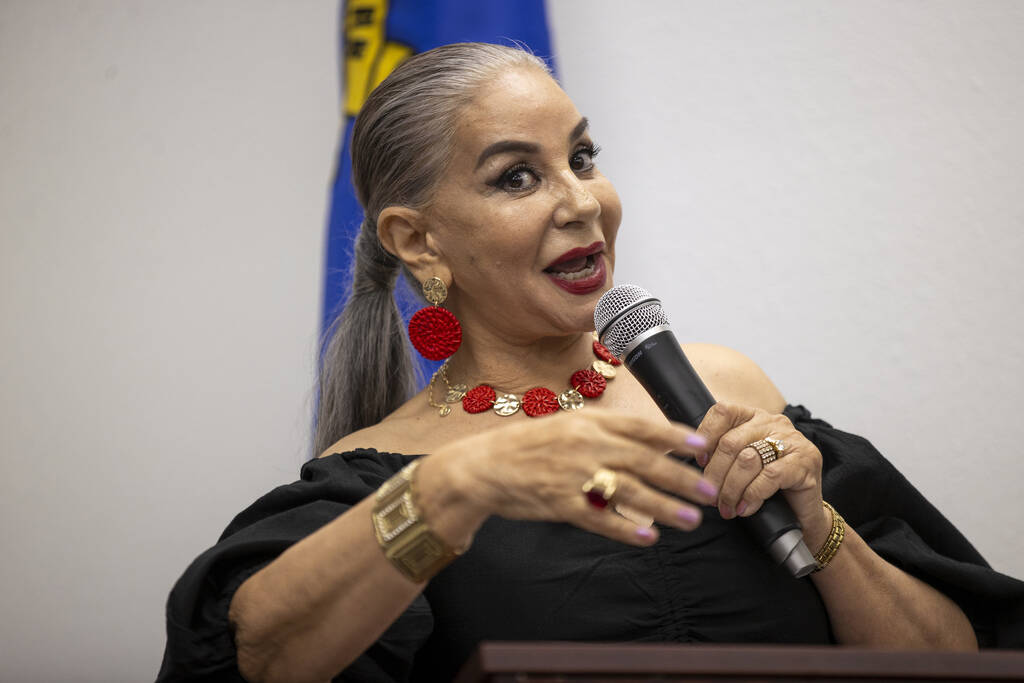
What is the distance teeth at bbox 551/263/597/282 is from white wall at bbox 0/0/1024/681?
79 cm

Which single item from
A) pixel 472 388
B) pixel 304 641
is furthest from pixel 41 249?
pixel 304 641

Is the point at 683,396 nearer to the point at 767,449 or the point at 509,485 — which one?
the point at 767,449

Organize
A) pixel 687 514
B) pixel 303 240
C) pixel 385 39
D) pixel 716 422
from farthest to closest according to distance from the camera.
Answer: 1. pixel 303 240
2. pixel 385 39
3. pixel 716 422
4. pixel 687 514

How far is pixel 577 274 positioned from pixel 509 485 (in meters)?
0.64

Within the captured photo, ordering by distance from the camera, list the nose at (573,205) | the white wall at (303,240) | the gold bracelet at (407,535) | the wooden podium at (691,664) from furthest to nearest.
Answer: the white wall at (303,240)
the nose at (573,205)
the gold bracelet at (407,535)
the wooden podium at (691,664)

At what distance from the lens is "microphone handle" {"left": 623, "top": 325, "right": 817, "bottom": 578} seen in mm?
1115

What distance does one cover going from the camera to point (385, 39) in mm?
2201

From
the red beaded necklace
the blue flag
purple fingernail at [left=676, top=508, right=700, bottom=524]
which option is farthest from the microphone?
the blue flag

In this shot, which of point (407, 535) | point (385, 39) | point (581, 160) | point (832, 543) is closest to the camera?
point (407, 535)

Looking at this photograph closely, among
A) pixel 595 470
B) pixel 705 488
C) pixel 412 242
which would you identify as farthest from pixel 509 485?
pixel 412 242

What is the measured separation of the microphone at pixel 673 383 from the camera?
111cm

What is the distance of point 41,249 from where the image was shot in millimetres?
2301

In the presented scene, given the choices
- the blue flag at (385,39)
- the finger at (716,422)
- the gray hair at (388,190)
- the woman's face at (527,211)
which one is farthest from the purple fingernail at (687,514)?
the blue flag at (385,39)

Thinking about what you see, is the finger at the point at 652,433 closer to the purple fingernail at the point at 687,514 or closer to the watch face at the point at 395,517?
the purple fingernail at the point at 687,514
